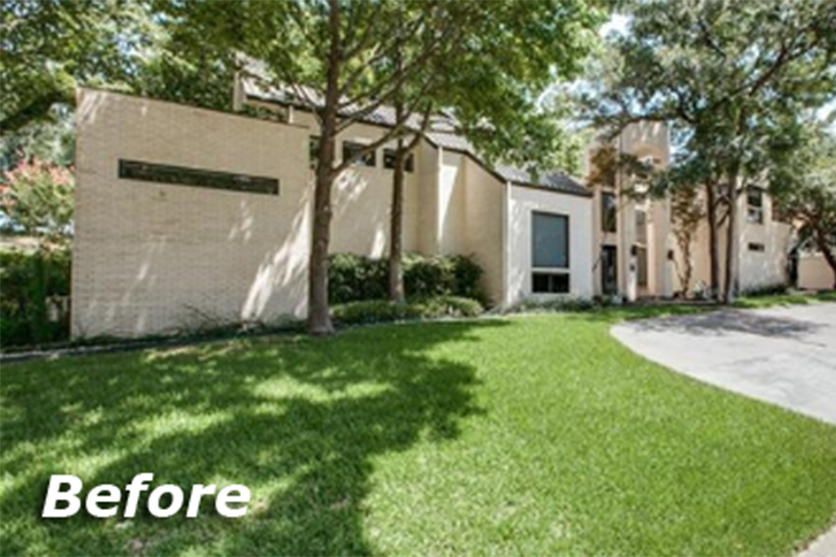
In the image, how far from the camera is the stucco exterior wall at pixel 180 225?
10.5 meters

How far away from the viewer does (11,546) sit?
3.54 meters

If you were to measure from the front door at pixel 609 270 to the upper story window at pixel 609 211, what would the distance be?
2.67ft

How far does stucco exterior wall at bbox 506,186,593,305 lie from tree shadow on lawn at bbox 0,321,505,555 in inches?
376

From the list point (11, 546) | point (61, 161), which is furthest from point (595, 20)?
point (61, 161)

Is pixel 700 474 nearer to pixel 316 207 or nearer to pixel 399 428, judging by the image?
pixel 399 428

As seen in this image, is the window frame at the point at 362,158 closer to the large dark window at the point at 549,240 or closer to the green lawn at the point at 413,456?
the large dark window at the point at 549,240

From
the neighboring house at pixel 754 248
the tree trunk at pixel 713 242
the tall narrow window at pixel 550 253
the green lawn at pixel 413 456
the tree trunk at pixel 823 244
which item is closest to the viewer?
the green lawn at pixel 413 456

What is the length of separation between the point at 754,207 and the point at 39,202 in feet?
97.2

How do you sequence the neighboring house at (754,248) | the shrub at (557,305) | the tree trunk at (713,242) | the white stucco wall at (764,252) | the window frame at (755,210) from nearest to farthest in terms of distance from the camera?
1. the shrub at (557,305)
2. the tree trunk at (713,242)
3. the neighboring house at (754,248)
4. the white stucco wall at (764,252)
5. the window frame at (755,210)

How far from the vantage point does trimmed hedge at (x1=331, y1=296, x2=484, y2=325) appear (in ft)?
42.1

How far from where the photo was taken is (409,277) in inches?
658

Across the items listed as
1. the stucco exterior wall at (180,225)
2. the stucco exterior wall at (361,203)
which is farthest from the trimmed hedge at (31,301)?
the stucco exterior wall at (361,203)

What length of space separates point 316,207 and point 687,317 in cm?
1076

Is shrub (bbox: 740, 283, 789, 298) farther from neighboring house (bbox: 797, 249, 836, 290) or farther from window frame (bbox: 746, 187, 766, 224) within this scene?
neighboring house (bbox: 797, 249, 836, 290)
